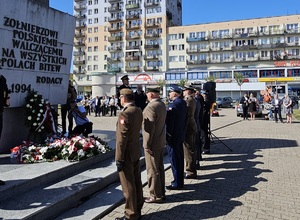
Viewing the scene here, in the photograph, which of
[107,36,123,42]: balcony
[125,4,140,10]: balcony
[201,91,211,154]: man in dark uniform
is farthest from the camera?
[107,36,123,42]: balcony

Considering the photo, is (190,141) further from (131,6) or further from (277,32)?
(131,6)

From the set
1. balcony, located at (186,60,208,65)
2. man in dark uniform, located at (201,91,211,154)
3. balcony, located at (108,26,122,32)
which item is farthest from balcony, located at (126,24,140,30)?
man in dark uniform, located at (201,91,211,154)

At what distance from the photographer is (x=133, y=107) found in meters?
3.99

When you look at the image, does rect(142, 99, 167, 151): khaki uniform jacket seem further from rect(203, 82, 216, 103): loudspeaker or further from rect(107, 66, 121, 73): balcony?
rect(107, 66, 121, 73): balcony

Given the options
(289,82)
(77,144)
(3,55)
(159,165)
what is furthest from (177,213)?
(289,82)

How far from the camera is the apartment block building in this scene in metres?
60.5

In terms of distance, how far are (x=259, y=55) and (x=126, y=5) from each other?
36778 millimetres

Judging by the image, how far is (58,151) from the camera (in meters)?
5.93

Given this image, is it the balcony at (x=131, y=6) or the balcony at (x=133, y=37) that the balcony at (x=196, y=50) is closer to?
the balcony at (x=133, y=37)

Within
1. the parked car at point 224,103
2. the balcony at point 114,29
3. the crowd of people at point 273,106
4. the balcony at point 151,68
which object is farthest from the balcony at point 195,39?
the crowd of people at point 273,106

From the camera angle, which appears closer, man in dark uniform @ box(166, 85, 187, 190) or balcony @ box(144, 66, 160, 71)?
man in dark uniform @ box(166, 85, 187, 190)

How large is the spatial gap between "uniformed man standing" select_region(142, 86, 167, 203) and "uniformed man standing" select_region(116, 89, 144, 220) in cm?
66

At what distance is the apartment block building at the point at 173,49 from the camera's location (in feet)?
198

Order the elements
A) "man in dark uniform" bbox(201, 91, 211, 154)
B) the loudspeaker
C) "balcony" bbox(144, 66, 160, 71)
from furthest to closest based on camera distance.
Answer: "balcony" bbox(144, 66, 160, 71), the loudspeaker, "man in dark uniform" bbox(201, 91, 211, 154)
